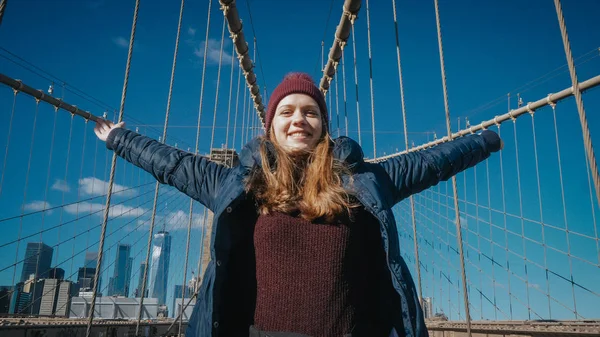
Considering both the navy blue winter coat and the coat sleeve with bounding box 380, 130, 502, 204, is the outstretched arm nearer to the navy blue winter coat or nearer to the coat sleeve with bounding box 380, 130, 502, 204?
the navy blue winter coat

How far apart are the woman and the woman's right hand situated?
0.39 feet

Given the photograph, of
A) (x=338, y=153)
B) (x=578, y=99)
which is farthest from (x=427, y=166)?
(x=578, y=99)

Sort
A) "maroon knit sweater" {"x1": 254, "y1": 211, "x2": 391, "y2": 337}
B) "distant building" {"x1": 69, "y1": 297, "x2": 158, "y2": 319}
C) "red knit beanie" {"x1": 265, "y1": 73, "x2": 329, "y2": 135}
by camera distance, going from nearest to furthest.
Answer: "maroon knit sweater" {"x1": 254, "y1": 211, "x2": 391, "y2": 337} < "red knit beanie" {"x1": 265, "y1": 73, "x2": 329, "y2": 135} < "distant building" {"x1": 69, "y1": 297, "x2": 158, "y2": 319}

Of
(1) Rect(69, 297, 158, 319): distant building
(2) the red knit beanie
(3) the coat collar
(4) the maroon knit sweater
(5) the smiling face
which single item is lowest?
(1) Rect(69, 297, 158, 319): distant building

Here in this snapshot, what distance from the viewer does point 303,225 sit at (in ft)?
4.74

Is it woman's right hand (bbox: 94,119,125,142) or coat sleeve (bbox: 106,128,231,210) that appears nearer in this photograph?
coat sleeve (bbox: 106,128,231,210)

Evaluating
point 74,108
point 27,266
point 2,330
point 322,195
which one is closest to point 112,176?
point 322,195

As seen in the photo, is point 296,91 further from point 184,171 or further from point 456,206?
point 456,206

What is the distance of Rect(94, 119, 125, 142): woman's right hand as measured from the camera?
1773mm

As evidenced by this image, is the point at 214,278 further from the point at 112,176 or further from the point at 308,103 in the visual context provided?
the point at 112,176

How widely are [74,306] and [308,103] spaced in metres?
36.7

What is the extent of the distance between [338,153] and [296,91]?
32 centimetres

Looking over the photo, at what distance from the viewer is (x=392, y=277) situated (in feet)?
4.50

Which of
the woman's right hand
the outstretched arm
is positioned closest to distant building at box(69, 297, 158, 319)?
the woman's right hand
